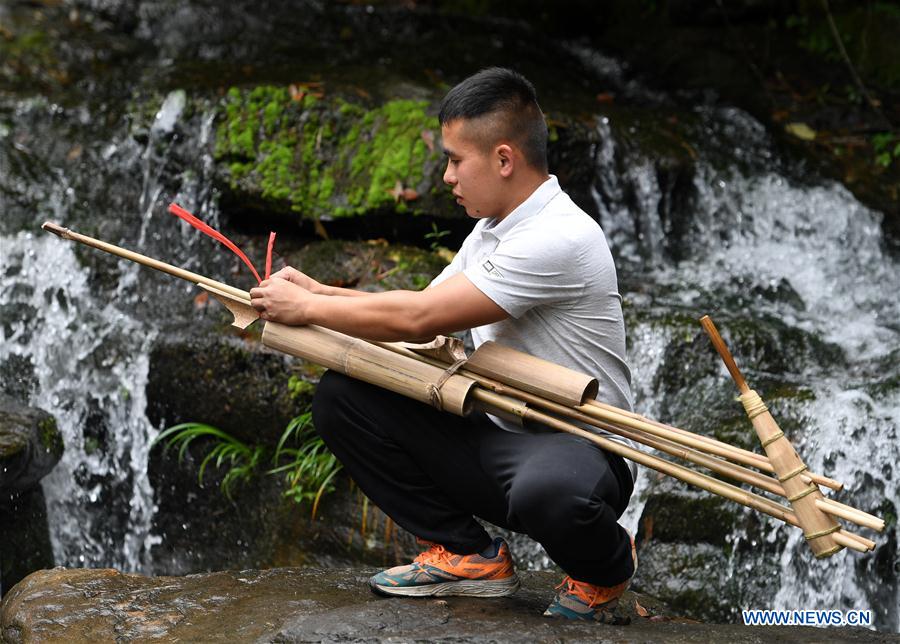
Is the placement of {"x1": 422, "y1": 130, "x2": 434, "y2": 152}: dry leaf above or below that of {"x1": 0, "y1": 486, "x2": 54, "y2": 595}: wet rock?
above

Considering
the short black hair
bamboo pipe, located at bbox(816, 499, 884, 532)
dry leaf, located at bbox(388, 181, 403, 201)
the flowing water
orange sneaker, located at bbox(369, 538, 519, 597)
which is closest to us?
bamboo pipe, located at bbox(816, 499, 884, 532)

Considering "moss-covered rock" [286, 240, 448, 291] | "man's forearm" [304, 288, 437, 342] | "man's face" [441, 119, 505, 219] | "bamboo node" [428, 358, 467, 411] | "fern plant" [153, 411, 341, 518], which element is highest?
"man's face" [441, 119, 505, 219]

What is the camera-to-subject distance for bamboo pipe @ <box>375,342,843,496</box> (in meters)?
2.86

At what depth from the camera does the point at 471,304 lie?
3.02 metres

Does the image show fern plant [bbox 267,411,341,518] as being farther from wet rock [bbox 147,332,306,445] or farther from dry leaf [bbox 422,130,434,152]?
dry leaf [bbox 422,130,434,152]

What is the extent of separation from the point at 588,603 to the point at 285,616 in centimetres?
91

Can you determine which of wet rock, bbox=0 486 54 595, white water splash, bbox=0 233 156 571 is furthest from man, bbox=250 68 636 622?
white water splash, bbox=0 233 156 571

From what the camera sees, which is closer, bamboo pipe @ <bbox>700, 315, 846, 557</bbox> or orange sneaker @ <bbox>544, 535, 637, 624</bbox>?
bamboo pipe @ <bbox>700, 315, 846, 557</bbox>

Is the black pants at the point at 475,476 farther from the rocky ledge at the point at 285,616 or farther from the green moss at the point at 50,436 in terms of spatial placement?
the green moss at the point at 50,436

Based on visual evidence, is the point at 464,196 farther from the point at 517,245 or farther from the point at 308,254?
the point at 308,254

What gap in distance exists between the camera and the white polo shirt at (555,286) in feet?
9.86

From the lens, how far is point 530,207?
3131 mm

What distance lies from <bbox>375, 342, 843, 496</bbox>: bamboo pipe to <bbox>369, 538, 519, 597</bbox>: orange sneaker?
0.60 m

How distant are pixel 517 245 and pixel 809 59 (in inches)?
241
